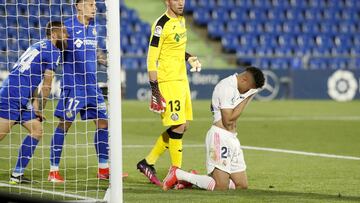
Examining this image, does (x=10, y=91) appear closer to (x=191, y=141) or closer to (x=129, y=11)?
(x=191, y=141)

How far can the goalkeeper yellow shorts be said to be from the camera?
982 centimetres

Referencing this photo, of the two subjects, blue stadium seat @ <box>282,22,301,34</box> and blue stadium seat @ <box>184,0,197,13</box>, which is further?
blue stadium seat @ <box>282,22,301,34</box>

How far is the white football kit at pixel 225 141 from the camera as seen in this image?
937 centimetres

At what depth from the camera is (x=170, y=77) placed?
9969mm

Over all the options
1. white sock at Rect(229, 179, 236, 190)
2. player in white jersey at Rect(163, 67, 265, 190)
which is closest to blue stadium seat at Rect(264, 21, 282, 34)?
player in white jersey at Rect(163, 67, 265, 190)

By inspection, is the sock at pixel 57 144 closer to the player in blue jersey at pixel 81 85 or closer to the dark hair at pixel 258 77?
the player in blue jersey at pixel 81 85

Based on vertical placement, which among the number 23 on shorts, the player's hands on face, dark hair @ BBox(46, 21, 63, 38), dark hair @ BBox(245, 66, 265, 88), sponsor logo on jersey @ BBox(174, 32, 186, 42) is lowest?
the player's hands on face

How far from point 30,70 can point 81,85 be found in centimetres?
63

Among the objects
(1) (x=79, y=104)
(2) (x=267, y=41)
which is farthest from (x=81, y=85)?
(2) (x=267, y=41)

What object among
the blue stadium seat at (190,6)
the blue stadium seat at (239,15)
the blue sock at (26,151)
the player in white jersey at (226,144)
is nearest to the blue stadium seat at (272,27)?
the blue stadium seat at (239,15)

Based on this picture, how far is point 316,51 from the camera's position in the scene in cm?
3353

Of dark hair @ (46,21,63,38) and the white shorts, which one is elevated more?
dark hair @ (46,21,63,38)

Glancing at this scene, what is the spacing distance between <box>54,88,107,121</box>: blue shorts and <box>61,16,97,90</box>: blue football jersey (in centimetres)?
7

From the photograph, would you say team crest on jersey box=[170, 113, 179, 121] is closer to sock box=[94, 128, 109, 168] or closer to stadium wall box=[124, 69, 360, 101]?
sock box=[94, 128, 109, 168]
